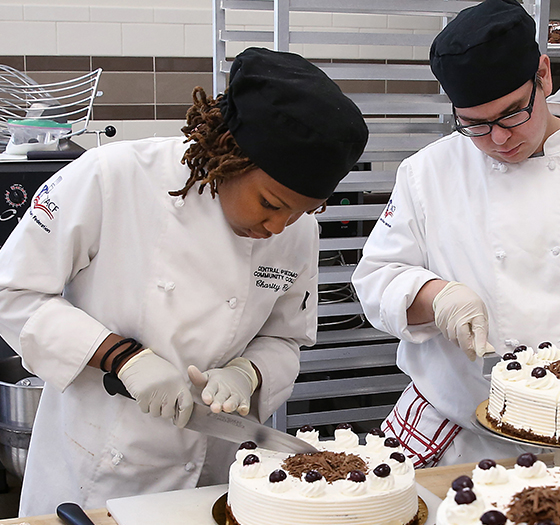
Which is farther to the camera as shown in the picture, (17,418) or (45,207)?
(17,418)

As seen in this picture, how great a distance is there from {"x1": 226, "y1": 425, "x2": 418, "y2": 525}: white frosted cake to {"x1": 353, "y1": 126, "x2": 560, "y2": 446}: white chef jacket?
1.52 ft

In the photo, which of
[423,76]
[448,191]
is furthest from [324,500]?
[423,76]

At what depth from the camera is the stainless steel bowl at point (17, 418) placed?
226 centimetres

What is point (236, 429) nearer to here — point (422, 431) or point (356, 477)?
point (356, 477)

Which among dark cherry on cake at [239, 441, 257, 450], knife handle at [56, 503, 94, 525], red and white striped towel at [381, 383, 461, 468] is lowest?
red and white striped towel at [381, 383, 461, 468]

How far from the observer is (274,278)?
1.43 metres

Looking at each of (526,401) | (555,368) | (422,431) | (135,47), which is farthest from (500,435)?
(135,47)

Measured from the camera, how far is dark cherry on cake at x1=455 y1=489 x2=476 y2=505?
92 cm

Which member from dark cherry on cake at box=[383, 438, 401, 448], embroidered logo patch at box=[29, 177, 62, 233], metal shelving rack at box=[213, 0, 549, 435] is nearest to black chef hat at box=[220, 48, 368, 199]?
embroidered logo patch at box=[29, 177, 62, 233]

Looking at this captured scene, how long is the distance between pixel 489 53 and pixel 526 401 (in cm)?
72

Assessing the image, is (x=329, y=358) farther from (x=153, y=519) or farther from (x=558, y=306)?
(x=153, y=519)

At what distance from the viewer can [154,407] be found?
1.24 meters

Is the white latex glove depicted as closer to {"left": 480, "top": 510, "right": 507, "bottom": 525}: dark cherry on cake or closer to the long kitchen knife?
the long kitchen knife

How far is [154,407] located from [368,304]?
659 mm
